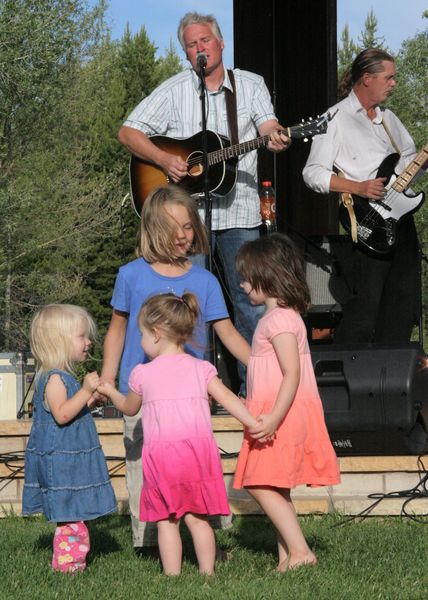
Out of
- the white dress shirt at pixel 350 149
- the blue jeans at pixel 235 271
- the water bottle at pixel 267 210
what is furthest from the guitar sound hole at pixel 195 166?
the water bottle at pixel 267 210

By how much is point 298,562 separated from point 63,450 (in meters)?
0.98

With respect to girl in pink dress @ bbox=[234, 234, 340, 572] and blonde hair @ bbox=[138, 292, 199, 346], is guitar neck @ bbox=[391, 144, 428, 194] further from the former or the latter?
blonde hair @ bbox=[138, 292, 199, 346]

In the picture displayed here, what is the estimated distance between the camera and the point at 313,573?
3973mm

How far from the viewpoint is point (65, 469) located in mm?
4297

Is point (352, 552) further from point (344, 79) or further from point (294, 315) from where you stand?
point (344, 79)

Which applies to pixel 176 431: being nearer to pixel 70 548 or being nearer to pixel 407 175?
pixel 70 548

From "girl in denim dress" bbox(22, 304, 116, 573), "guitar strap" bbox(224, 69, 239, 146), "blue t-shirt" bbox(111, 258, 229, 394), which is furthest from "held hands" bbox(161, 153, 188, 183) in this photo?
"girl in denim dress" bbox(22, 304, 116, 573)

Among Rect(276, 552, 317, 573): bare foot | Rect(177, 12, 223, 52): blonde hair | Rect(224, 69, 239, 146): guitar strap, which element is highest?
Rect(177, 12, 223, 52): blonde hair

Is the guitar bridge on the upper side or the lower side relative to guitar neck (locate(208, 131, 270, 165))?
lower

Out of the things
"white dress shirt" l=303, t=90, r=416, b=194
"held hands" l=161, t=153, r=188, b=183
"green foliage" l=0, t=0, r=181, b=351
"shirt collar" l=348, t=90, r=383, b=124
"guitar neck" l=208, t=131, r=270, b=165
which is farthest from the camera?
"green foliage" l=0, t=0, r=181, b=351

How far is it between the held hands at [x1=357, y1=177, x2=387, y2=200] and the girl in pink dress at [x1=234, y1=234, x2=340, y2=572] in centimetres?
186

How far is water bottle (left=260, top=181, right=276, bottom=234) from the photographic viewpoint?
21.8 ft

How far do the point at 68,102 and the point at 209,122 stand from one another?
2550cm

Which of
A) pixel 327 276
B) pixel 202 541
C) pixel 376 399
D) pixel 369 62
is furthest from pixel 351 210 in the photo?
pixel 202 541
